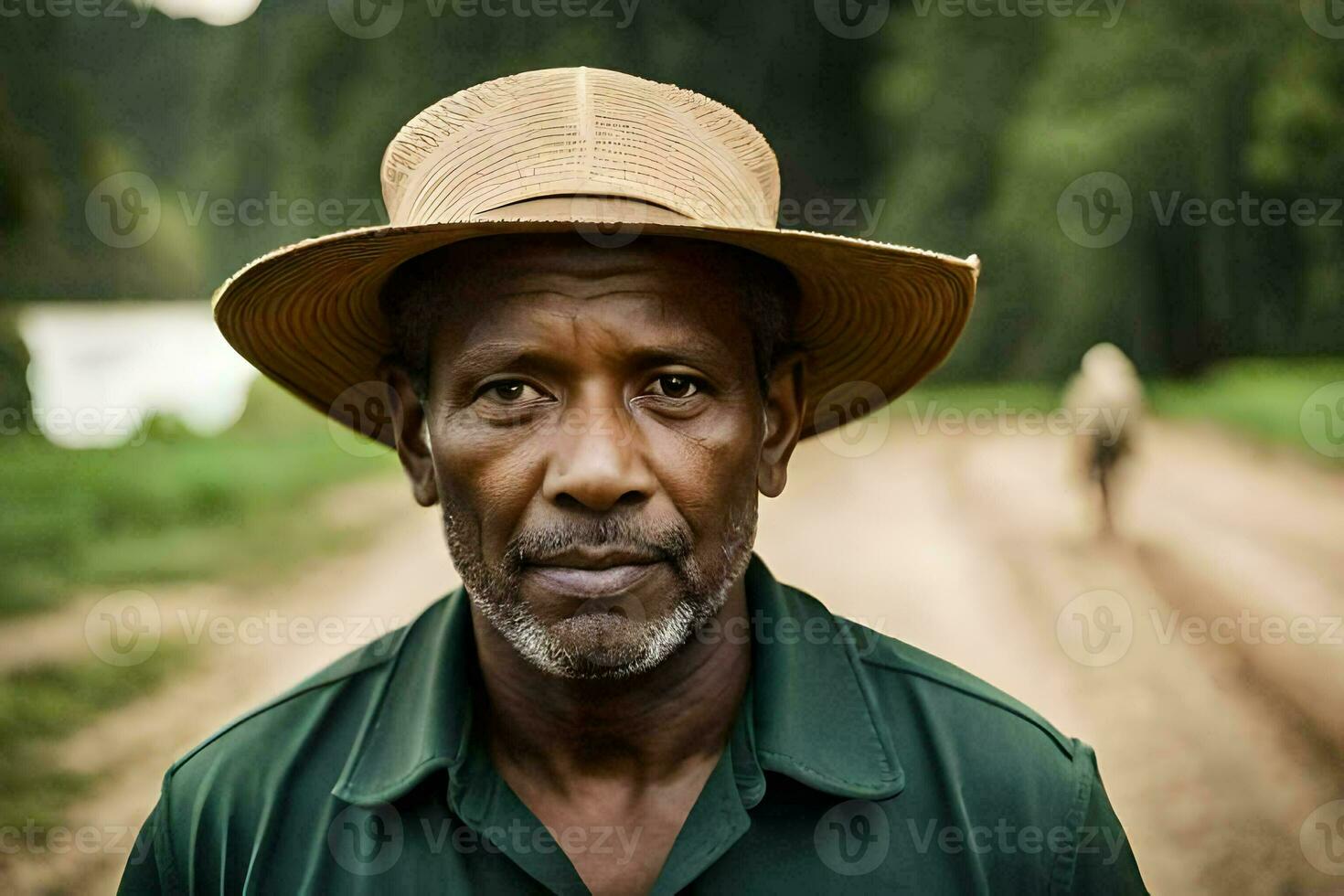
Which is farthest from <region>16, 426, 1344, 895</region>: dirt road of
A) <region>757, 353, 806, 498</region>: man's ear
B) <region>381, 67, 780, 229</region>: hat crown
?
<region>381, 67, 780, 229</region>: hat crown

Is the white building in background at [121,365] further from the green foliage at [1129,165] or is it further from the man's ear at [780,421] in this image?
the man's ear at [780,421]

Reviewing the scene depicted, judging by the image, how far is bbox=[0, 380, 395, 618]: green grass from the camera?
3.88 metres

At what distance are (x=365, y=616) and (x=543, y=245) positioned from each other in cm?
285

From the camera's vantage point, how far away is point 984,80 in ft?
13.1

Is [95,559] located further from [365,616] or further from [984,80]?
[984,80]

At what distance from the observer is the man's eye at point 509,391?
1.48 m

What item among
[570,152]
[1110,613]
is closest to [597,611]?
[570,152]

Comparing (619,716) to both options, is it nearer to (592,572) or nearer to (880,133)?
(592,572)

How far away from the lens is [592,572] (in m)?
1.45

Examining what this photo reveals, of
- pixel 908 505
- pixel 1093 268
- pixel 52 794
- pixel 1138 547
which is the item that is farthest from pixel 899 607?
pixel 52 794

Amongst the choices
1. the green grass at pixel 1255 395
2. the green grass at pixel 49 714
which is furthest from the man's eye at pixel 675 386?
the green grass at pixel 49 714

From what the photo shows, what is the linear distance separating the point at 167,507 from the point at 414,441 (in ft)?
8.85

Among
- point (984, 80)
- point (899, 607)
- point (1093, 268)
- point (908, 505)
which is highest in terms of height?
point (984, 80)

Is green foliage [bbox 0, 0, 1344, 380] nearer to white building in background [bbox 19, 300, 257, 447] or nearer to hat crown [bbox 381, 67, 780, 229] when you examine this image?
white building in background [bbox 19, 300, 257, 447]
